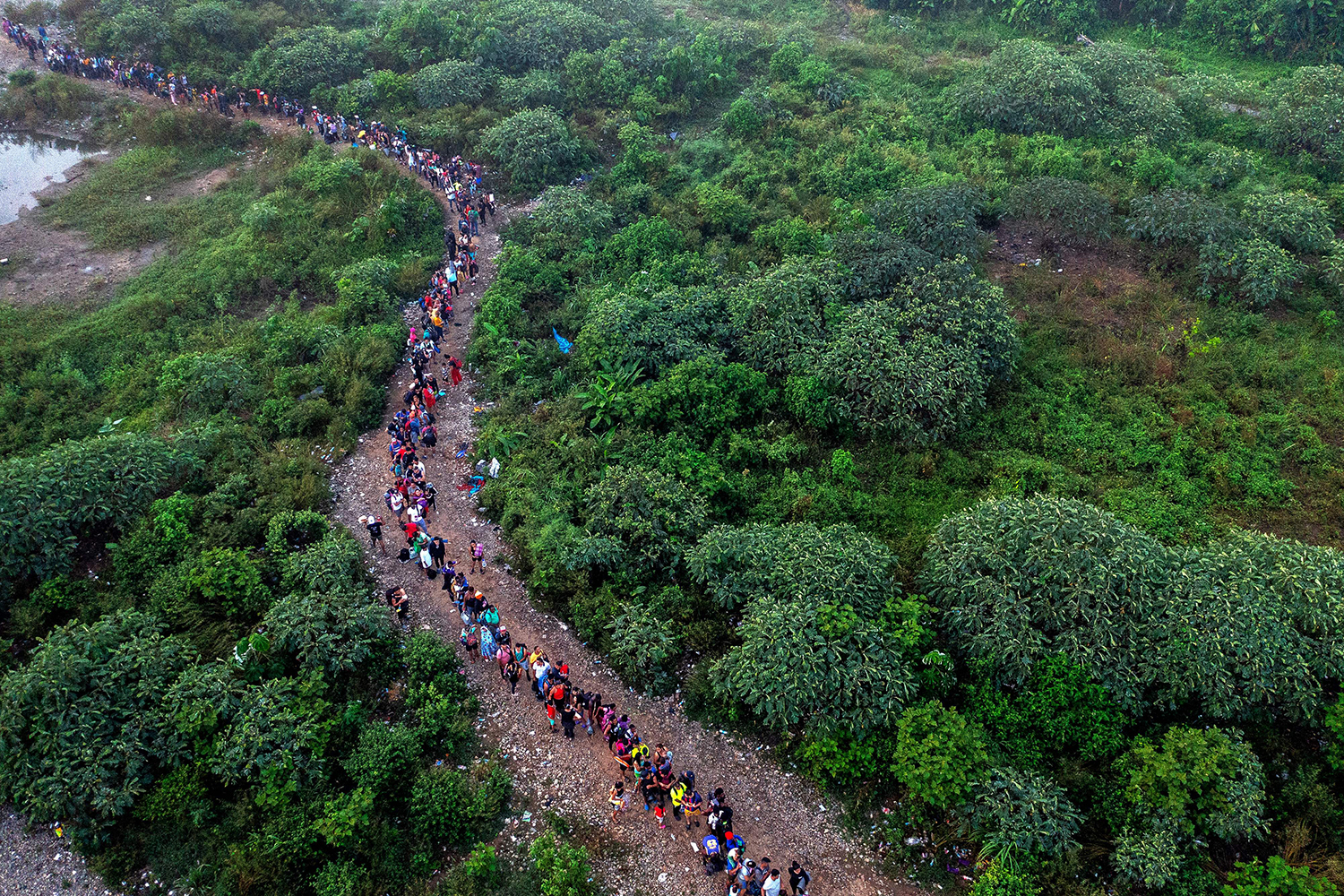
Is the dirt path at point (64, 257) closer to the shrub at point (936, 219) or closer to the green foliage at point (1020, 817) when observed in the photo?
the shrub at point (936, 219)

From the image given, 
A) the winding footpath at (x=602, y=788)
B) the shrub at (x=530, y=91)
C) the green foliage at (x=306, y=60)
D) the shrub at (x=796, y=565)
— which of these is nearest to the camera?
the winding footpath at (x=602, y=788)

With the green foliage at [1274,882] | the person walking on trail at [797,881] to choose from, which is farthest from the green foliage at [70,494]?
the green foliage at [1274,882]

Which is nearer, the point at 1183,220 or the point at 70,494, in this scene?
the point at 70,494

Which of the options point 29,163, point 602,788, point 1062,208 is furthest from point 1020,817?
point 29,163

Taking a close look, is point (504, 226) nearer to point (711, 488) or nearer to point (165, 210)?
point (165, 210)

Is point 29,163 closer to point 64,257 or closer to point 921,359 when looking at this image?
point 64,257

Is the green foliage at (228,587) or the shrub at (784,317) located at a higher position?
the shrub at (784,317)

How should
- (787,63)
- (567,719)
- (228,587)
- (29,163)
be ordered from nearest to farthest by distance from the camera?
(567,719), (228,587), (29,163), (787,63)
